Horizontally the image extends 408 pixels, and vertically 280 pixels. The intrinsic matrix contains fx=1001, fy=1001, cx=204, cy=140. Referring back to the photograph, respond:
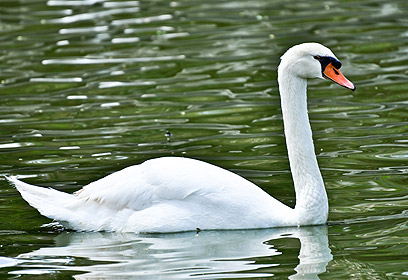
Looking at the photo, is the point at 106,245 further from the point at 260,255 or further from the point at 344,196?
the point at 344,196

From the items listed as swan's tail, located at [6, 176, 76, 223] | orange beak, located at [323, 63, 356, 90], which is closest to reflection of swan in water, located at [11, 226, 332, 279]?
swan's tail, located at [6, 176, 76, 223]

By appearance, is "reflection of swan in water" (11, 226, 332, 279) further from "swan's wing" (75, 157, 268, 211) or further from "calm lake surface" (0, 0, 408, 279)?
"swan's wing" (75, 157, 268, 211)

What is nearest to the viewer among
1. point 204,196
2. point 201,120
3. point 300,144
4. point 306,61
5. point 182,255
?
point 182,255

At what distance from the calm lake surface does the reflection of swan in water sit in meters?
0.02

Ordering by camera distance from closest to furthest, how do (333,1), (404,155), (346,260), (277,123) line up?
(346,260)
(404,155)
(277,123)
(333,1)

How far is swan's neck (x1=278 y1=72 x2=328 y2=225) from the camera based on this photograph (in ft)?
28.1

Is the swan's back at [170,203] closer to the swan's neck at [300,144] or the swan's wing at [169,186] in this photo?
the swan's wing at [169,186]

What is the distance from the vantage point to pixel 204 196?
8391mm

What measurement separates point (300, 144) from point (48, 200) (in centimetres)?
227

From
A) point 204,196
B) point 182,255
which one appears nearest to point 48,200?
point 204,196

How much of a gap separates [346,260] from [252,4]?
1446cm

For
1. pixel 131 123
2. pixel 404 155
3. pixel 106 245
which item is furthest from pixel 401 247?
pixel 131 123

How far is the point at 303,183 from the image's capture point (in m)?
8.64

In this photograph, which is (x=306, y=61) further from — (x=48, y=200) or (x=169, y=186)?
(x=48, y=200)
